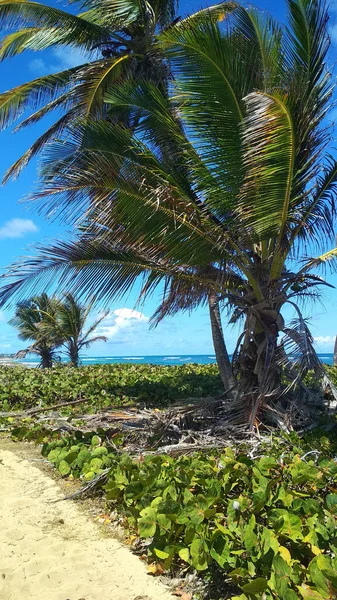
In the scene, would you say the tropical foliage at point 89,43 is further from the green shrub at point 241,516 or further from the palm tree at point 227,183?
the green shrub at point 241,516

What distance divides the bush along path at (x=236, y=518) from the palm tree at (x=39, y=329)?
17.6 meters

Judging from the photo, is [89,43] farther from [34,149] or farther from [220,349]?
[220,349]

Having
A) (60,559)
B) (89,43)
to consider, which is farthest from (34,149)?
(60,559)

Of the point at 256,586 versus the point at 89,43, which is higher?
the point at 89,43

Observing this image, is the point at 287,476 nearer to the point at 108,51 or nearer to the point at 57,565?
the point at 57,565

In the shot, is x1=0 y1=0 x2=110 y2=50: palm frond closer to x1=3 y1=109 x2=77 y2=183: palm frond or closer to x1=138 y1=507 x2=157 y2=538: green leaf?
x1=3 y1=109 x2=77 y2=183: palm frond

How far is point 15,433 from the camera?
22.7 feet

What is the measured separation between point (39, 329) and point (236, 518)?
20.0 meters

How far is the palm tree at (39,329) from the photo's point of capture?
71.9 ft

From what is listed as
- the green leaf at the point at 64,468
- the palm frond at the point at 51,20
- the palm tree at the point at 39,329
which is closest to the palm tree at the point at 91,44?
the palm frond at the point at 51,20

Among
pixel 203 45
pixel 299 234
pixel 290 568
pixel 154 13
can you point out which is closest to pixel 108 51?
pixel 154 13

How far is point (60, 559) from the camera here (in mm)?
3447

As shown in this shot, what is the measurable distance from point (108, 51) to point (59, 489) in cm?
933

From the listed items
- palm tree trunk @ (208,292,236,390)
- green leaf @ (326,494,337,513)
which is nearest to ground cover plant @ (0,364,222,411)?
palm tree trunk @ (208,292,236,390)
